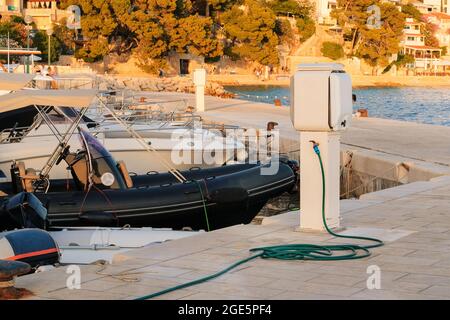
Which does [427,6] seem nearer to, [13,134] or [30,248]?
[13,134]

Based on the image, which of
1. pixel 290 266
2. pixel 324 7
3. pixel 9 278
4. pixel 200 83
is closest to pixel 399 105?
pixel 200 83

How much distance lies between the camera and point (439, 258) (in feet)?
20.3

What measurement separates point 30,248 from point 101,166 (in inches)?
154

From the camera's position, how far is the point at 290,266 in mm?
5953

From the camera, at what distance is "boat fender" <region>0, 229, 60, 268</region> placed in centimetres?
659

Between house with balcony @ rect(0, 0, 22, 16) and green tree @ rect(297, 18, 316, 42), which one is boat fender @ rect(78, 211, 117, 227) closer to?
house with balcony @ rect(0, 0, 22, 16)

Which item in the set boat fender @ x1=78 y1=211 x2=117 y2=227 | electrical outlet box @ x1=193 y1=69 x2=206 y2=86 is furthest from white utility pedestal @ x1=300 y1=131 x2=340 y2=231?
electrical outlet box @ x1=193 y1=69 x2=206 y2=86

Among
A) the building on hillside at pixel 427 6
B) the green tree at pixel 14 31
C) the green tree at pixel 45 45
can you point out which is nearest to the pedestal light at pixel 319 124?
the green tree at pixel 14 31

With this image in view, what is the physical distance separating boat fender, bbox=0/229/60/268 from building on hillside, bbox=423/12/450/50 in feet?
432

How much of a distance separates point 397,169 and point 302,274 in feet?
25.1

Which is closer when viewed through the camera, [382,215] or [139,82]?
[382,215]

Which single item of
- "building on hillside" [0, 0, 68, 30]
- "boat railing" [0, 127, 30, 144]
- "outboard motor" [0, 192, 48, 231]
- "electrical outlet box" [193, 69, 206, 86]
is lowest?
"outboard motor" [0, 192, 48, 231]
